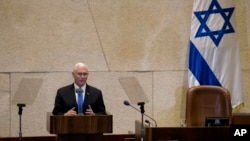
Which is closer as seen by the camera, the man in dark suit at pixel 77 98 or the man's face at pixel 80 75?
the man in dark suit at pixel 77 98

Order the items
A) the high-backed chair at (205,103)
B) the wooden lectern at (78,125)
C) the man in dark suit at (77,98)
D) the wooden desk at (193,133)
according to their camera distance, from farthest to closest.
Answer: the high-backed chair at (205,103) < the man in dark suit at (77,98) < the wooden lectern at (78,125) < the wooden desk at (193,133)

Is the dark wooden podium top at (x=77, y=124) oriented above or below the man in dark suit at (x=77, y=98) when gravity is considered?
below

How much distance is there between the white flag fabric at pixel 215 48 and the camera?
8461 millimetres

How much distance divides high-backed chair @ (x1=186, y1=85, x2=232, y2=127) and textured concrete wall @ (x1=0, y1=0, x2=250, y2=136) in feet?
3.41

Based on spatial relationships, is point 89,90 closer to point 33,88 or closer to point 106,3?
point 33,88

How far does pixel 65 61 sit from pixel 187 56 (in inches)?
75.8

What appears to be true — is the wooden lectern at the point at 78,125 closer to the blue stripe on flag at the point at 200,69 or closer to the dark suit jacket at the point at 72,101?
the dark suit jacket at the point at 72,101

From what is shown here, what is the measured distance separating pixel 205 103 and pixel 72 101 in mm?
1935

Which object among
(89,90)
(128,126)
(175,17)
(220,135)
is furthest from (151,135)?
(175,17)

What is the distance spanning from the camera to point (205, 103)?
787cm

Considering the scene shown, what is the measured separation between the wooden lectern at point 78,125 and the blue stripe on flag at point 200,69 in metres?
2.36

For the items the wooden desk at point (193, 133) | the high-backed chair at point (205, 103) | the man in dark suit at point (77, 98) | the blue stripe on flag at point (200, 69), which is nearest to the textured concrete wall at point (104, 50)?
the blue stripe on flag at point (200, 69)

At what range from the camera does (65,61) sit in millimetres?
8609

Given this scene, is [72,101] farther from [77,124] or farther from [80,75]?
[77,124]
